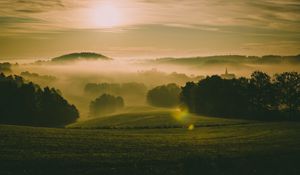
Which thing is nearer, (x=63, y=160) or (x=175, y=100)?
(x=63, y=160)

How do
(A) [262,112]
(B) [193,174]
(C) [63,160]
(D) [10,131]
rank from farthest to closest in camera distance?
1. (A) [262,112]
2. (D) [10,131]
3. (C) [63,160]
4. (B) [193,174]

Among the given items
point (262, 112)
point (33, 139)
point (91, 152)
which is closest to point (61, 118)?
point (262, 112)

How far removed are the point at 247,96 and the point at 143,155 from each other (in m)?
89.0

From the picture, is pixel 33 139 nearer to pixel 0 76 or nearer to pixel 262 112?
pixel 262 112

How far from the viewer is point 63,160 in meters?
45.0

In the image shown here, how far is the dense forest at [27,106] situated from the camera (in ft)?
371

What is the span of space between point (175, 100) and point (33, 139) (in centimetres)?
12668

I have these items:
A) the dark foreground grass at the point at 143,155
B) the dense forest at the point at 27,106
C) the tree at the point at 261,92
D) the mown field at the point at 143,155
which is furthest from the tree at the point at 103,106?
the dark foreground grass at the point at 143,155

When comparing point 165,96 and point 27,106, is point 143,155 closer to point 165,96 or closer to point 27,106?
point 27,106

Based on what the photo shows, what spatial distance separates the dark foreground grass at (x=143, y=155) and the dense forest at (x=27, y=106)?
49.4 m

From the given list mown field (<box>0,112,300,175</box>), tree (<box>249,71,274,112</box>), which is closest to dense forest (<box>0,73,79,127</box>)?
mown field (<box>0,112,300,175</box>)

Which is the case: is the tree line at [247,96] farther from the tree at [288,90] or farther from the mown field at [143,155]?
the mown field at [143,155]

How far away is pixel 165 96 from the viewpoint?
7411 inches

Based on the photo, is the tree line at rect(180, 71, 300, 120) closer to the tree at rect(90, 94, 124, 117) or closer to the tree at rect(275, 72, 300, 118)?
the tree at rect(275, 72, 300, 118)
